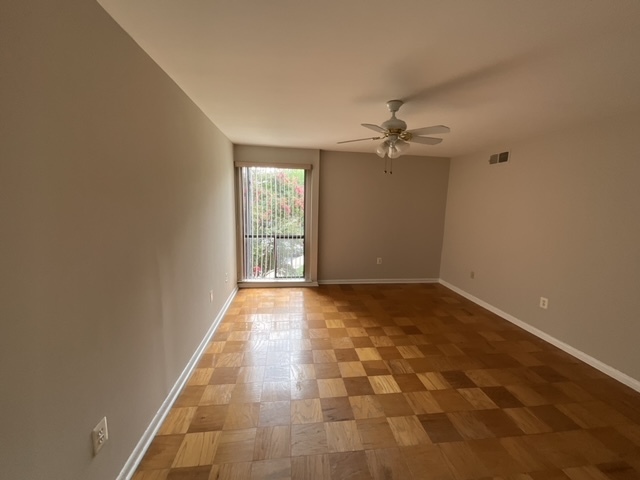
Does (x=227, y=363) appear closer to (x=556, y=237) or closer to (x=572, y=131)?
(x=556, y=237)

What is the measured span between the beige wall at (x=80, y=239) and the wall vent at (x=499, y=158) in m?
3.63

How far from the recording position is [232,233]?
3850 mm

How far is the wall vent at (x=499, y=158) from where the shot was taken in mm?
3281

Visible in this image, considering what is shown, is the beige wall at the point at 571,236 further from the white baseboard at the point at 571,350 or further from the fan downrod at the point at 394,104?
the fan downrod at the point at 394,104

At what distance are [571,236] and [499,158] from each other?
133 cm

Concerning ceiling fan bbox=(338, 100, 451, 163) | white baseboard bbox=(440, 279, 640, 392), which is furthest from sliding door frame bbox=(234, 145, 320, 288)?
white baseboard bbox=(440, 279, 640, 392)

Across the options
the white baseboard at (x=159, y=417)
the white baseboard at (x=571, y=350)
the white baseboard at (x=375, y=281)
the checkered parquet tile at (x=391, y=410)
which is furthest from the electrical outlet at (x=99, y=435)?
the white baseboard at (x=571, y=350)

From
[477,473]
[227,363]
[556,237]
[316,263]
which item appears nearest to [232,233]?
[316,263]

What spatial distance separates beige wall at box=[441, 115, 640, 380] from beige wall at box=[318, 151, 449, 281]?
84 centimetres

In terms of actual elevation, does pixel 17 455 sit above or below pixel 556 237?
below

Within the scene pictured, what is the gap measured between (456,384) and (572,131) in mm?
2616

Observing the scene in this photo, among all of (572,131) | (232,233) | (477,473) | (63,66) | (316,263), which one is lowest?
(477,473)

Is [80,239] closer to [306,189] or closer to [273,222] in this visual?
[273,222]

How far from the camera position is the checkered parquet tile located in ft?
4.69
